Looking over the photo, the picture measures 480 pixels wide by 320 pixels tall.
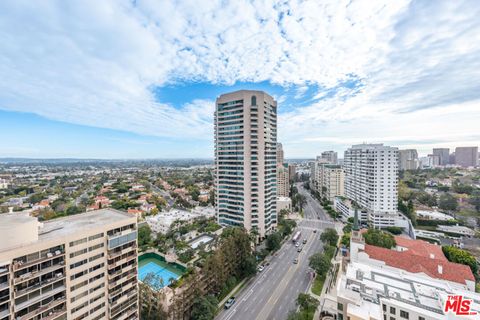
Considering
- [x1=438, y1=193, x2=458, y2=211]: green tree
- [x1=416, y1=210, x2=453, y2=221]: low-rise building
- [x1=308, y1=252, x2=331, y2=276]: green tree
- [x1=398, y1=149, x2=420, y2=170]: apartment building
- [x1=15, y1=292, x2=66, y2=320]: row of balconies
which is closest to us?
[x1=15, y1=292, x2=66, y2=320]: row of balconies

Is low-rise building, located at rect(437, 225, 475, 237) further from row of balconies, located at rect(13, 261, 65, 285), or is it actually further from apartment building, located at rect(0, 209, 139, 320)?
row of balconies, located at rect(13, 261, 65, 285)

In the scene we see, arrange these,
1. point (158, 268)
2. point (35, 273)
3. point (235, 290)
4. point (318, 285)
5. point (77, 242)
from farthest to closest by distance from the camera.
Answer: point (158, 268) → point (318, 285) → point (235, 290) → point (77, 242) → point (35, 273)

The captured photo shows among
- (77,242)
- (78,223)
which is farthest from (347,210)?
(77,242)

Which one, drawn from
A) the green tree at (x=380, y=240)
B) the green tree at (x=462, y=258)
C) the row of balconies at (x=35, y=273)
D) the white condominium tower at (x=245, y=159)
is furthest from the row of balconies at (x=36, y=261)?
the green tree at (x=462, y=258)

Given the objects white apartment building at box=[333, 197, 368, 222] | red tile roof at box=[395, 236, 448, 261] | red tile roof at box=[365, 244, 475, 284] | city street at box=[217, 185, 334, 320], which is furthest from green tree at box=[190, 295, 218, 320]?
white apartment building at box=[333, 197, 368, 222]

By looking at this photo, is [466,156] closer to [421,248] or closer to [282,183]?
[282,183]

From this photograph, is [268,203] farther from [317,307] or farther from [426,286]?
[426,286]
